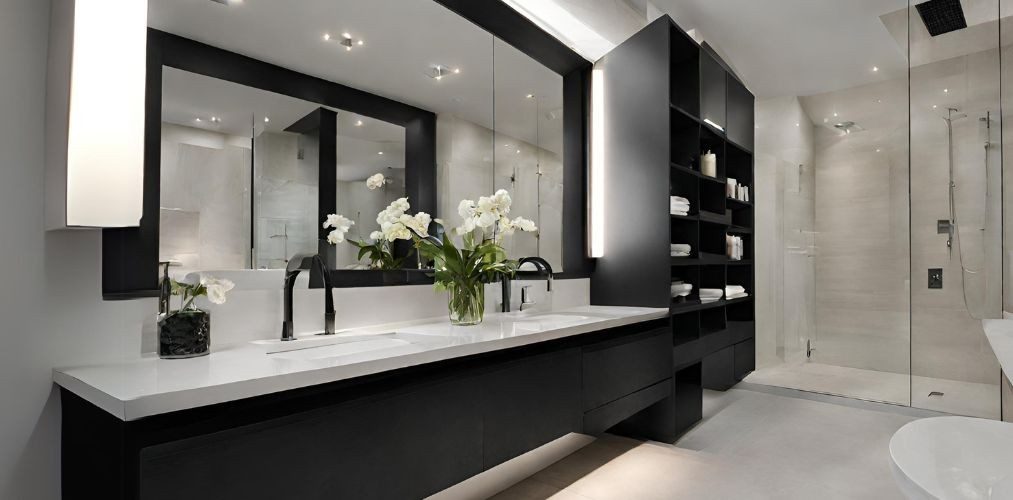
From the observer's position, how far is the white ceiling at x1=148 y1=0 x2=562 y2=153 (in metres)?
1.64

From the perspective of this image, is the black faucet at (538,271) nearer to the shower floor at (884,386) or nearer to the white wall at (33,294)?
the white wall at (33,294)

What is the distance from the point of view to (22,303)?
3.82 feet

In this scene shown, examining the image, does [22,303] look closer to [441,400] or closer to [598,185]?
[441,400]

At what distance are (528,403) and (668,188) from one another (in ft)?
5.25

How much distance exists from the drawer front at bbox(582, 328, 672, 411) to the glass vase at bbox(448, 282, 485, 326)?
1.60 ft

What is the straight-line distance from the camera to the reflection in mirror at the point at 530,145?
2752 millimetres

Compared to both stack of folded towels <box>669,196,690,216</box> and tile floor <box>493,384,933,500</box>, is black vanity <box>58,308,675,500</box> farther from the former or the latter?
stack of folded towels <box>669,196,690,216</box>

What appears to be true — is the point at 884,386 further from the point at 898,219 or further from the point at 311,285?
the point at 311,285

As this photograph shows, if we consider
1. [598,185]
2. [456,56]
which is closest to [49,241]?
[456,56]

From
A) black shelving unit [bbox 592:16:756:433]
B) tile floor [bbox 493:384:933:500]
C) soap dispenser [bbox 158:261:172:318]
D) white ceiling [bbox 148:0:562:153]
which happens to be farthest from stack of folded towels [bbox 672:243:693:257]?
soap dispenser [bbox 158:261:172:318]

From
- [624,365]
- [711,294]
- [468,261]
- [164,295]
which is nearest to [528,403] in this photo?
[468,261]

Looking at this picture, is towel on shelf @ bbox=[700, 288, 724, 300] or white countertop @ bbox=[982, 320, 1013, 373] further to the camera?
towel on shelf @ bbox=[700, 288, 724, 300]

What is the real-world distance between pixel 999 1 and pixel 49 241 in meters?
4.54

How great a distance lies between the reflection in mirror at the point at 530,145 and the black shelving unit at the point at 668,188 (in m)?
0.33
